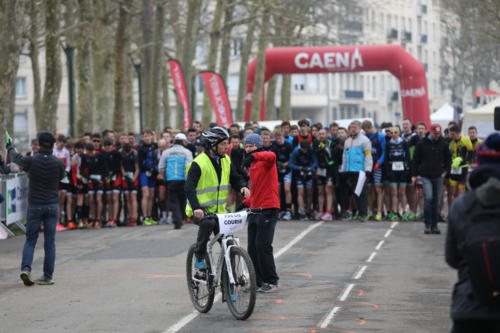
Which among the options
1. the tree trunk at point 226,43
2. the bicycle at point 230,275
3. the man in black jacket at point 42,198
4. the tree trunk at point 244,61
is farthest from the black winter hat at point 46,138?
the tree trunk at point 244,61

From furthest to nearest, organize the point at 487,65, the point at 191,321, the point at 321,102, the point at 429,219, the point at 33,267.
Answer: the point at 321,102 < the point at 487,65 < the point at 429,219 < the point at 33,267 < the point at 191,321

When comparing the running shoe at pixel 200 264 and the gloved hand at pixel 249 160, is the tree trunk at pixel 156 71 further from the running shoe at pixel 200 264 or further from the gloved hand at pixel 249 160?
the running shoe at pixel 200 264

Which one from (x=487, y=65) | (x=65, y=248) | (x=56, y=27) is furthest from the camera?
(x=487, y=65)

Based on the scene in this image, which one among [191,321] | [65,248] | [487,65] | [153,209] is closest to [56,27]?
[153,209]

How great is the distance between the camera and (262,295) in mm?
11570

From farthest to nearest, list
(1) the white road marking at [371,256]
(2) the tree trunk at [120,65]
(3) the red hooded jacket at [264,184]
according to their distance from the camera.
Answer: (2) the tree trunk at [120,65] → (1) the white road marking at [371,256] → (3) the red hooded jacket at [264,184]

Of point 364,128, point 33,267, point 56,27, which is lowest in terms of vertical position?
point 33,267

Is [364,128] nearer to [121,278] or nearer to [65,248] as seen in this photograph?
[65,248]

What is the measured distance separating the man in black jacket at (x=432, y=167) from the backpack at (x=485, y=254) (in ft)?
42.4

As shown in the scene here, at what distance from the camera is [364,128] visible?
2155 cm

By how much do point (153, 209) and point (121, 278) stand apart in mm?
8837

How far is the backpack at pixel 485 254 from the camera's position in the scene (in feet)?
17.3

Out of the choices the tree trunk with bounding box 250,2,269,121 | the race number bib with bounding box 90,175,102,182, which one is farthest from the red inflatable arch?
the race number bib with bounding box 90,175,102,182

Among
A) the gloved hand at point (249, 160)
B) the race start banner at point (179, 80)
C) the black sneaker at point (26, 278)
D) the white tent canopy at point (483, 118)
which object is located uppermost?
the race start banner at point (179, 80)
